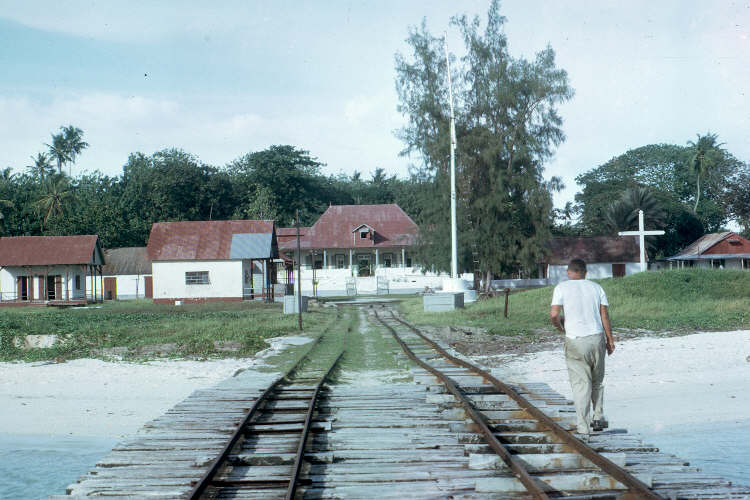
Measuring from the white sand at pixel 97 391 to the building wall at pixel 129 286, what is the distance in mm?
38397

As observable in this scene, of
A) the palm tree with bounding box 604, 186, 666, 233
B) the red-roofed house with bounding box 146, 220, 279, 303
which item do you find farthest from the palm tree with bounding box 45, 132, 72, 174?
the palm tree with bounding box 604, 186, 666, 233

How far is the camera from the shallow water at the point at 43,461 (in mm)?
8328

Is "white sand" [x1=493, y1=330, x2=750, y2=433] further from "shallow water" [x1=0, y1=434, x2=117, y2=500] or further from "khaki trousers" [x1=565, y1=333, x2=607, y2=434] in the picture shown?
"shallow water" [x1=0, y1=434, x2=117, y2=500]

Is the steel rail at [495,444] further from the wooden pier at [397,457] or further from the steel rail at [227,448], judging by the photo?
the steel rail at [227,448]

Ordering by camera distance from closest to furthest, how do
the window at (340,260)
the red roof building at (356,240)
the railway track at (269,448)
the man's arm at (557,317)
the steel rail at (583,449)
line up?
the steel rail at (583,449), the railway track at (269,448), the man's arm at (557,317), the red roof building at (356,240), the window at (340,260)

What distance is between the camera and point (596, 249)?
196ft

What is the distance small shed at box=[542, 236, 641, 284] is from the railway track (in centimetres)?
Result: 4908

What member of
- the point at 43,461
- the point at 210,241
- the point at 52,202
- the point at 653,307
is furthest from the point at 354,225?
the point at 43,461

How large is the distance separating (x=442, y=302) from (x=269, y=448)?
19444 millimetres

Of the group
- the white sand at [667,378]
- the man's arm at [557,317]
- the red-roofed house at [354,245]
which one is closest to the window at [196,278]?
the red-roofed house at [354,245]

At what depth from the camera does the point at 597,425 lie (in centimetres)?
714

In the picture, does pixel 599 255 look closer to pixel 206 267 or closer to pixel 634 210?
pixel 634 210

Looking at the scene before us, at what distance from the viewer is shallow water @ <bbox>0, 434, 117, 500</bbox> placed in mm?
8328

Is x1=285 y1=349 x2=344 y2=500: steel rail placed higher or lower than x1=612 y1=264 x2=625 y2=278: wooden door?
lower
